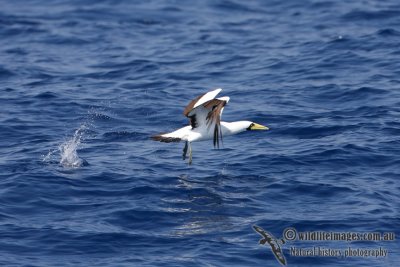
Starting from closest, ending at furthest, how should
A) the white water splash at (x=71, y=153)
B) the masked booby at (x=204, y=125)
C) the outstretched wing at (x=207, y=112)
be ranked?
the outstretched wing at (x=207, y=112) → the masked booby at (x=204, y=125) → the white water splash at (x=71, y=153)

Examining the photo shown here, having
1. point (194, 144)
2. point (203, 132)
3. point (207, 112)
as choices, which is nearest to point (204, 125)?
point (203, 132)

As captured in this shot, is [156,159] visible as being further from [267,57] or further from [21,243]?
[267,57]

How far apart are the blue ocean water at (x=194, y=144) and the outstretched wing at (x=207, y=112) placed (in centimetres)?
93

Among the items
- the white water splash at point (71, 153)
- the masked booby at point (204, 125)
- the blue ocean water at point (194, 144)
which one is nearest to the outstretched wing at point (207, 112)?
the masked booby at point (204, 125)

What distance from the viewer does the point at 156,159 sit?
18516 mm

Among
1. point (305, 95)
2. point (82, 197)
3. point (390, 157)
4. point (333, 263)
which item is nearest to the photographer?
point (333, 263)

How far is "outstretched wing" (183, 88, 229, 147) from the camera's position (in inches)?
661

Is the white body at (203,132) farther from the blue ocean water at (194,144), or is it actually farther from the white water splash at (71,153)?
the white water splash at (71,153)

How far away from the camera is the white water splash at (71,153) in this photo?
1798cm

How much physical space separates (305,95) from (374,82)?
2088 mm

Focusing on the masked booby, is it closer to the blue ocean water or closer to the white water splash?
the blue ocean water

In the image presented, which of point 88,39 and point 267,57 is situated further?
point 88,39

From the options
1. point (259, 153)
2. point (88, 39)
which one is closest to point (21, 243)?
point (259, 153)

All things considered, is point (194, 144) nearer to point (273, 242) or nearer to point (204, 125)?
point (204, 125)
